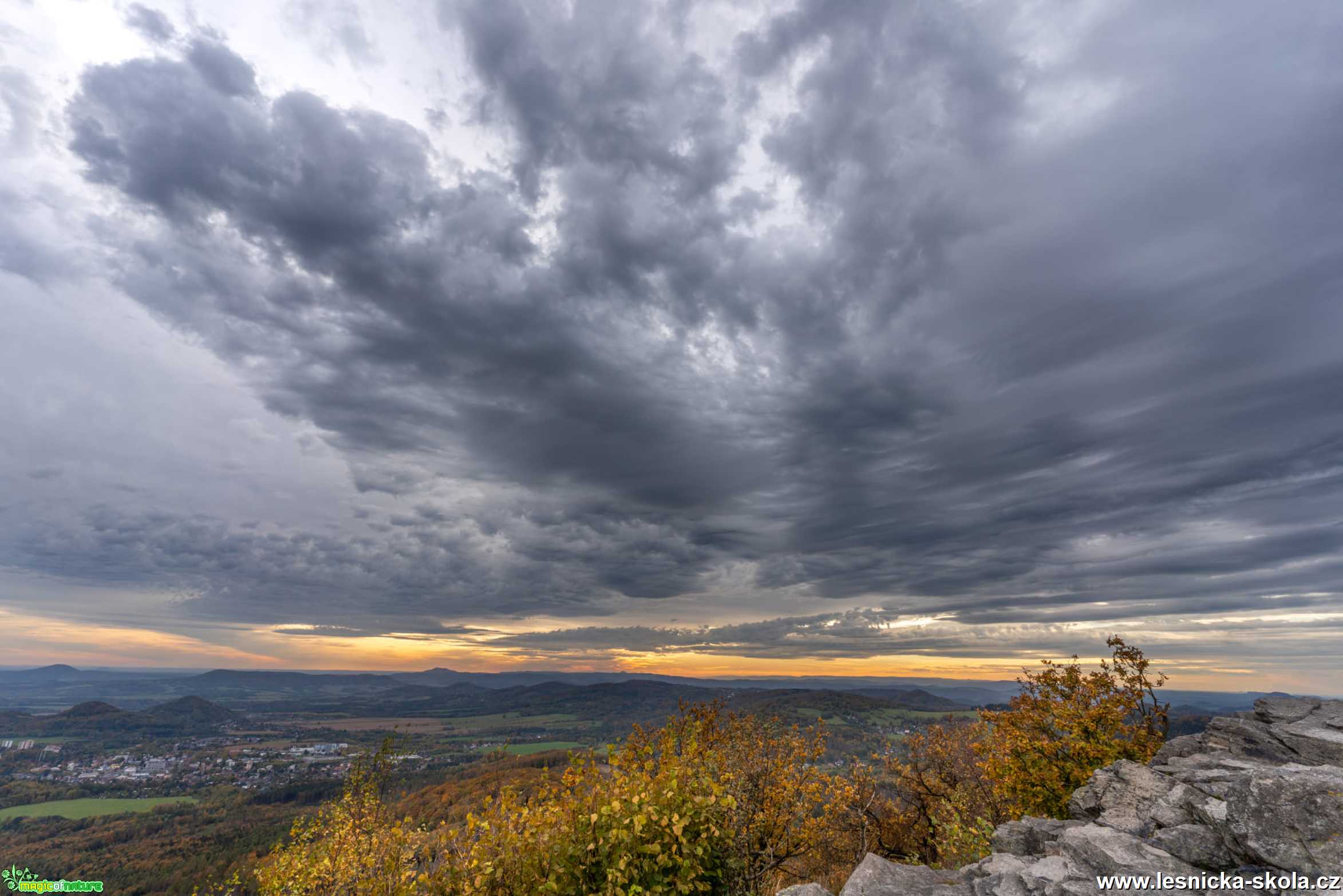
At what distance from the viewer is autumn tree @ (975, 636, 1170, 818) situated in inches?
824

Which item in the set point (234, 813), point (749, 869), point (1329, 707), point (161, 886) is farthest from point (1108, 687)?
point (234, 813)

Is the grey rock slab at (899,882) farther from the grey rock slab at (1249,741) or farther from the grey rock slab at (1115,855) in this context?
the grey rock slab at (1249,741)

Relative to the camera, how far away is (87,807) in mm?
164875

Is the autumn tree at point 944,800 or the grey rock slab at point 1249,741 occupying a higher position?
the grey rock slab at point 1249,741

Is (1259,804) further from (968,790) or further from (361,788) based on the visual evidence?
(968,790)

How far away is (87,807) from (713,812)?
847 ft

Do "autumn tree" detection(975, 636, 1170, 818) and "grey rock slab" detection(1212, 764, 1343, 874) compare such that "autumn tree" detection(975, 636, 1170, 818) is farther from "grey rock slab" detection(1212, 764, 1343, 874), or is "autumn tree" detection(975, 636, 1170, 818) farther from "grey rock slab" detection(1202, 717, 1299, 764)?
"grey rock slab" detection(1212, 764, 1343, 874)

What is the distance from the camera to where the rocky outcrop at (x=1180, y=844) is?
9.09 metres

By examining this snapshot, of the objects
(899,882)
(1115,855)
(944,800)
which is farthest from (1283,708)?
(899,882)

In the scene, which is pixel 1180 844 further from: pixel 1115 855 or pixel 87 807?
Result: pixel 87 807

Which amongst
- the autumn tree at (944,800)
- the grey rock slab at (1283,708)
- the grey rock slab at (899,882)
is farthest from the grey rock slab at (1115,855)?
the grey rock slab at (1283,708)

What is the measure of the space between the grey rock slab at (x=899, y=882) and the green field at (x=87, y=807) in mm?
241255

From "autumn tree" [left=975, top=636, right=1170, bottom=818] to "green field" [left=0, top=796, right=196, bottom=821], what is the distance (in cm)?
23943

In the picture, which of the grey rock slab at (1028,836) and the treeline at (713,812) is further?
the grey rock slab at (1028,836)
